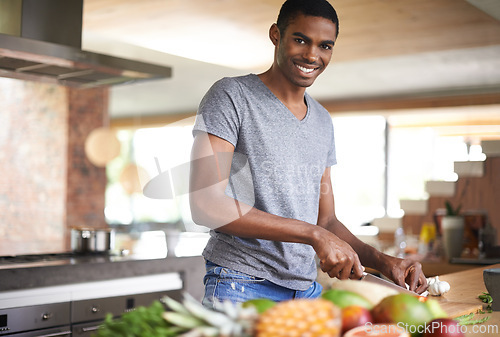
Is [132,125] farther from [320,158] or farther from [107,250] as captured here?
[320,158]

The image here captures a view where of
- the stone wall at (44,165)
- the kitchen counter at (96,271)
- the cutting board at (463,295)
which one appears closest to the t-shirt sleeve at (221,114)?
the cutting board at (463,295)

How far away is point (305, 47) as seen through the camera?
1.52m

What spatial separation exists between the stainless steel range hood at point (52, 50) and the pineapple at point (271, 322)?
2.28 m

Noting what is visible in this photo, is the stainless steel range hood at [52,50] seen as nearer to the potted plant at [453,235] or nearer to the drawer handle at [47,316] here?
the drawer handle at [47,316]

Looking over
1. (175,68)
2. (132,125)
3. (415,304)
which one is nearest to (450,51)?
(175,68)

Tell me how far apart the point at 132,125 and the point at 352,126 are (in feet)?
11.5

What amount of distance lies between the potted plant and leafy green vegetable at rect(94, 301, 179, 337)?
10.9ft

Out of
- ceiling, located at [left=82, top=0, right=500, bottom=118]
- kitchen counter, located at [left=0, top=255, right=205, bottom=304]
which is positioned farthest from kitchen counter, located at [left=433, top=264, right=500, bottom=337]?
ceiling, located at [left=82, top=0, right=500, bottom=118]

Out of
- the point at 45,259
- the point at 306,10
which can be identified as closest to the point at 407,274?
the point at 306,10

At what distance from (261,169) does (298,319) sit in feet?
2.53

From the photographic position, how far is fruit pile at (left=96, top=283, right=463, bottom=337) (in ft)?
2.54

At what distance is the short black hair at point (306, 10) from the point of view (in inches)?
59.7

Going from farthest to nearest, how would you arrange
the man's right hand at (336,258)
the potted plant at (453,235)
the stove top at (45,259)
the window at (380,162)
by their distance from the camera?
1. the window at (380,162)
2. the potted plant at (453,235)
3. the stove top at (45,259)
4. the man's right hand at (336,258)

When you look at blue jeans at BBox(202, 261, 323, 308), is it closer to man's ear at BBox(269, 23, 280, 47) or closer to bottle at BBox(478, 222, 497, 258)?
man's ear at BBox(269, 23, 280, 47)
